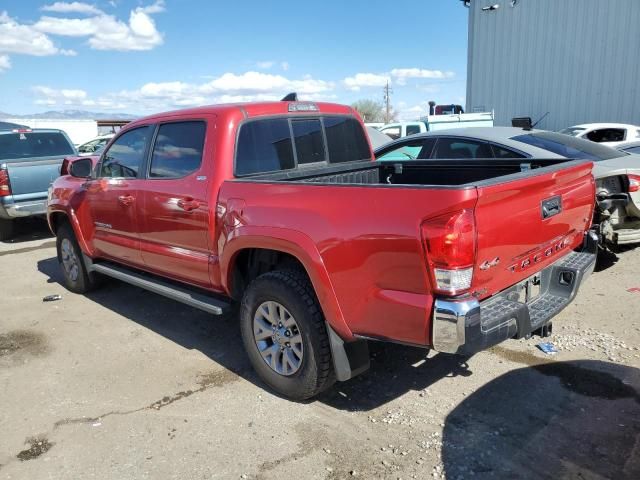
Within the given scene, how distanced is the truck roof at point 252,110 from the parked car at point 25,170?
517 cm

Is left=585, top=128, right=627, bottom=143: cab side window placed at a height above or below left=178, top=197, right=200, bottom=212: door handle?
below

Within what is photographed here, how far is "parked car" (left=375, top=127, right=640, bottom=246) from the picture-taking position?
17.0 ft

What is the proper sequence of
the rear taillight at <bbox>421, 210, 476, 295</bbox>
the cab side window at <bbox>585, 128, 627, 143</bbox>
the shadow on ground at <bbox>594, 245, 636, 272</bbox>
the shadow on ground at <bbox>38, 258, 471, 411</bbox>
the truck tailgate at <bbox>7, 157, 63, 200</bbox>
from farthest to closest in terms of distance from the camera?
1. the cab side window at <bbox>585, 128, 627, 143</bbox>
2. the truck tailgate at <bbox>7, 157, 63, 200</bbox>
3. the shadow on ground at <bbox>594, 245, 636, 272</bbox>
4. the shadow on ground at <bbox>38, 258, 471, 411</bbox>
5. the rear taillight at <bbox>421, 210, 476, 295</bbox>

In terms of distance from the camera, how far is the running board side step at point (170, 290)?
12.9 feet

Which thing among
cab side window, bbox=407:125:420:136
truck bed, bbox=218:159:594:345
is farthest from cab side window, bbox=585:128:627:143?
truck bed, bbox=218:159:594:345

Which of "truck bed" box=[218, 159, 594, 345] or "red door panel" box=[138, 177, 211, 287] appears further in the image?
"red door panel" box=[138, 177, 211, 287]

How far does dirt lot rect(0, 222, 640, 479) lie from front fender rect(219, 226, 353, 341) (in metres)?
0.72

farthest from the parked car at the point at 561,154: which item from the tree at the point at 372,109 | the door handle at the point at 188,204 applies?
the tree at the point at 372,109

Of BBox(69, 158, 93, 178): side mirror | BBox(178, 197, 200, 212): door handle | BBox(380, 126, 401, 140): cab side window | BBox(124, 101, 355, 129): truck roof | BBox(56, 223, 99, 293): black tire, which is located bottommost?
BBox(56, 223, 99, 293): black tire

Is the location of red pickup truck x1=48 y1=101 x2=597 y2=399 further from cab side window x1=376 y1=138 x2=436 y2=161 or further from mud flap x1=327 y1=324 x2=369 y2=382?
cab side window x1=376 y1=138 x2=436 y2=161

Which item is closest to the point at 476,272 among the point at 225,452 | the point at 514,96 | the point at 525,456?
the point at 525,456

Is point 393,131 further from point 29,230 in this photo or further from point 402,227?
point 402,227

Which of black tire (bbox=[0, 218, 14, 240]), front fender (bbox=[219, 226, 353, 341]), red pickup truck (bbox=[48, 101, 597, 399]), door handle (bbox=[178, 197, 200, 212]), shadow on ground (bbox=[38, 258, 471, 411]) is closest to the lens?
red pickup truck (bbox=[48, 101, 597, 399])

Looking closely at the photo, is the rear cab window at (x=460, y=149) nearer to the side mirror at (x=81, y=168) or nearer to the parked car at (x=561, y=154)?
the parked car at (x=561, y=154)
